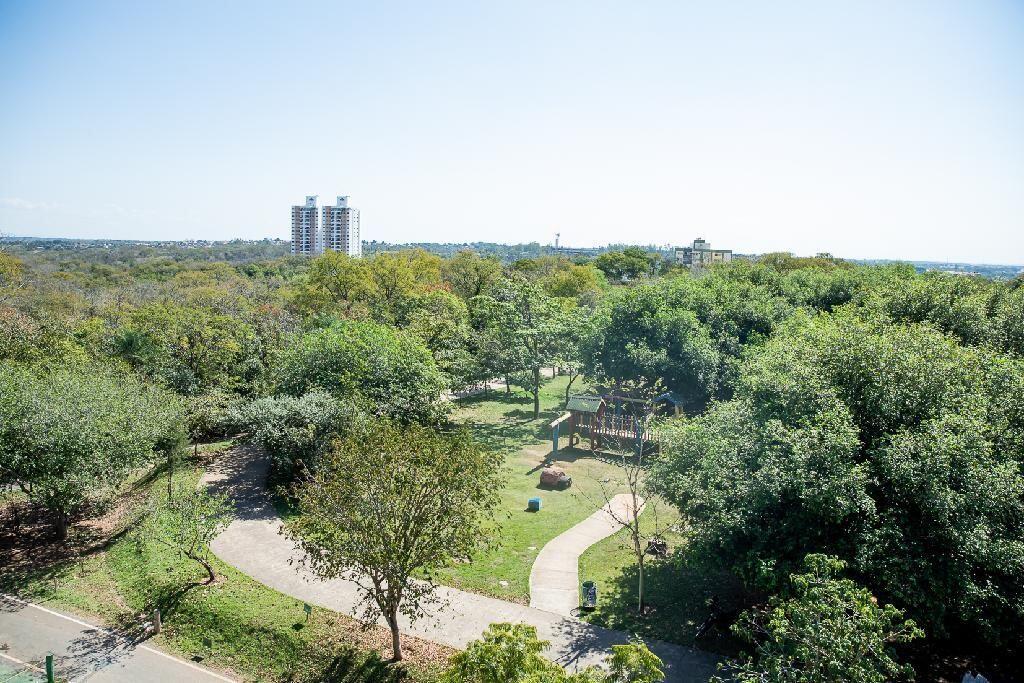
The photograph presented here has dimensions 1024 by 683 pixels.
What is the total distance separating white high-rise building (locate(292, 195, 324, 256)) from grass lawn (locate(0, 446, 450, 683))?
135643mm

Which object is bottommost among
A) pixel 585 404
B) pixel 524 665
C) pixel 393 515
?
pixel 585 404

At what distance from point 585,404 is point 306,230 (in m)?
136

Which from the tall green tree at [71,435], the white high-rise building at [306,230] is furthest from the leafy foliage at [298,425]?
the white high-rise building at [306,230]

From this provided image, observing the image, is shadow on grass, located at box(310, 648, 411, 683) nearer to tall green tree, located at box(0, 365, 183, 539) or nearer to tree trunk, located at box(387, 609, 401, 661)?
tree trunk, located at box(387, 609, 401, 661)

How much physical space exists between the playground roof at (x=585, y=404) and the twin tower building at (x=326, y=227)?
405 feet

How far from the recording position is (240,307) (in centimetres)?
4262

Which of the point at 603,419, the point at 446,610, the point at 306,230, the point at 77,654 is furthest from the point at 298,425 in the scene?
the point at 306,230

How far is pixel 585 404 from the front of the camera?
28.1 metres

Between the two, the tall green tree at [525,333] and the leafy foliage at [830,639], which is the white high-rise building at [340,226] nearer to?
the tall green tree at [525,333]

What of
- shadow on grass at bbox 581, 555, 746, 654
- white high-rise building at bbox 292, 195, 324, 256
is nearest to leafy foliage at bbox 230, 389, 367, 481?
shadow on grass at bbox 581, 555, 746, 654

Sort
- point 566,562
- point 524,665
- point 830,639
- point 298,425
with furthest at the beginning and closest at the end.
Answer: point 298,425 → point 566,562 → point 830,639 → point 524,665

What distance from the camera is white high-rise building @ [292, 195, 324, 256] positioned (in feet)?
478

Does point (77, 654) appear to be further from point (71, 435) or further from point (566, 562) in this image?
point (566, 562)

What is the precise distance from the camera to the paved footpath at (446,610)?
12695 mm
